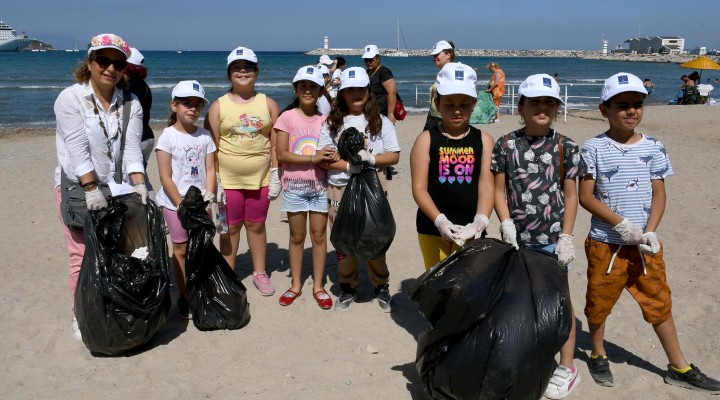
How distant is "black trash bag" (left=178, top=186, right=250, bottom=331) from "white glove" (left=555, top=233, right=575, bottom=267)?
80.2 inches

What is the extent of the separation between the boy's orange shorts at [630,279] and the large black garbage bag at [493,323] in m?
0.58

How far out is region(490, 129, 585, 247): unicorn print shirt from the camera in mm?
3102

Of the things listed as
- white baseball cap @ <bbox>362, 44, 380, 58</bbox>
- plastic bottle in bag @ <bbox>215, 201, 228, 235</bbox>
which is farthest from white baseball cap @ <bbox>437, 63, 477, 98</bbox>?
white baseball cap @ <bbox>362, 44, 380, 58</bbox>

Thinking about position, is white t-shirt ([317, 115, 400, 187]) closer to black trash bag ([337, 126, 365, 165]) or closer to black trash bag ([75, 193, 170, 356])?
black trash bag ([337, 126, 365, 165])

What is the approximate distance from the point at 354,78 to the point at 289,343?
1718mm

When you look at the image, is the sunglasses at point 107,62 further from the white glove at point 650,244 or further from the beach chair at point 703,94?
the beach chair at point 703,94

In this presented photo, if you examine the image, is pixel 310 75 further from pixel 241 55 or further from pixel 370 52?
pixel 370 52

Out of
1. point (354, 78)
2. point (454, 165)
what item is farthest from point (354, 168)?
Result: point (454, 165)

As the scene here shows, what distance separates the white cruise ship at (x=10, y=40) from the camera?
102 metres

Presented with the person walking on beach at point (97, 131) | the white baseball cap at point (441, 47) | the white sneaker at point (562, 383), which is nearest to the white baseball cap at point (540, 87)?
the white sneaker at point (562, 383)

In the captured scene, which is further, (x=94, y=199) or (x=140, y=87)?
(x=140, y=87)

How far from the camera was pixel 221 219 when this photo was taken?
415 centimetres

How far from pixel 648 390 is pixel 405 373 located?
1.31 m

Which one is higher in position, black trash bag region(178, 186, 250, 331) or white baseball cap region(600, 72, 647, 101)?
white baseball cap region(600, 72, 647, 101)
